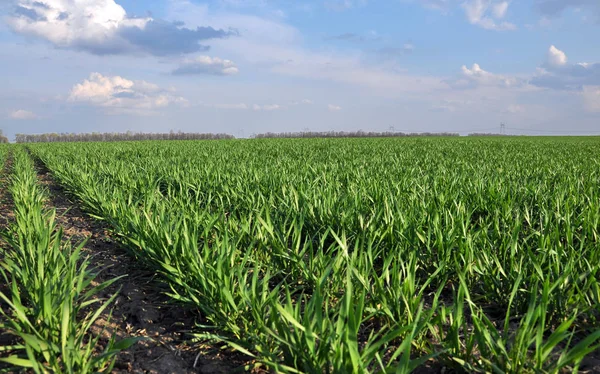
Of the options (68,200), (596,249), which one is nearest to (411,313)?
(596,249)

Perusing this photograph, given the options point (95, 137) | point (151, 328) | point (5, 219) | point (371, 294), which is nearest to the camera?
point (371, 294)

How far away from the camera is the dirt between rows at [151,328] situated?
233cm

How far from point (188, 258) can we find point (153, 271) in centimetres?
91

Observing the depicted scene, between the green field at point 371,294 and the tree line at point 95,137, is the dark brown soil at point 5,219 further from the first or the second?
the tree line at point 95,137

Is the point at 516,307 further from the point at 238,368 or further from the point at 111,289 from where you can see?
the point at 111,289

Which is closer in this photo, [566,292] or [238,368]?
[238,368]

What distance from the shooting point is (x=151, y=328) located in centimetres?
280

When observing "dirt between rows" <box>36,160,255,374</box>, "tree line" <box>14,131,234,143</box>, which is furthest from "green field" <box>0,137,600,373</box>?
"tree line" <box>14,131,234,143</box>

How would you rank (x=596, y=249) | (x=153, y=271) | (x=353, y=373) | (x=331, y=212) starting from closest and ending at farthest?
(x=353, y=373), (x=596, y=249), (x=153, y=271), (x=331, y=212)

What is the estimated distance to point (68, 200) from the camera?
25.5ft

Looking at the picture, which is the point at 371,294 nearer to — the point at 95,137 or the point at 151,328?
the point at 151,328

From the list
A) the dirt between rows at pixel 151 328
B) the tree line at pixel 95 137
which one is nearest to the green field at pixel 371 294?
the dirt between rows at pixel 151 328

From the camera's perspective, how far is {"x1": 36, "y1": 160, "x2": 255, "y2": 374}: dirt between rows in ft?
7.64

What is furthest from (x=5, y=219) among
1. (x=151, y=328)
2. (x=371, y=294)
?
(x=371, y=294)
